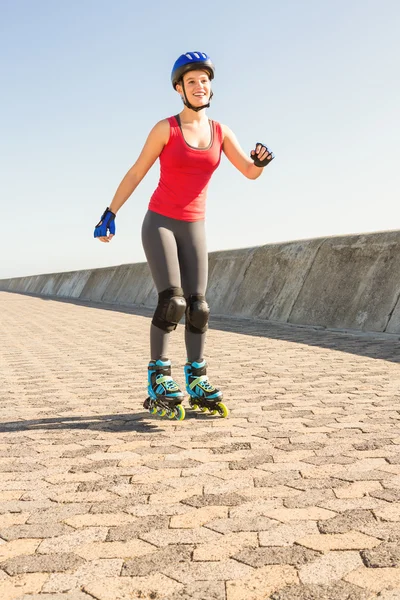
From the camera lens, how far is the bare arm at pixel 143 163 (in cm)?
411

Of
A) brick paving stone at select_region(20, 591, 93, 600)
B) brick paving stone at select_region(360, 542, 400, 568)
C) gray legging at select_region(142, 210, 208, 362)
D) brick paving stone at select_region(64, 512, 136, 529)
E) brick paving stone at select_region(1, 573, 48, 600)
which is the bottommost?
brick paving stone at select_region(1, 573, 48, 600)

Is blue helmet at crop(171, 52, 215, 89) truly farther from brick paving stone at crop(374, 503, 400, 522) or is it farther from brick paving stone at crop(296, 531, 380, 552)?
brick paving stone at crop(296, 531, 380, 552)

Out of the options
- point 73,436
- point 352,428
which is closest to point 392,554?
point 352,428

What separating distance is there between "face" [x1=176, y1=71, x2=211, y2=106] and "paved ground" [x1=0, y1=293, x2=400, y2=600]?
185cm

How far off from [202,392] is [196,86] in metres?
1.79

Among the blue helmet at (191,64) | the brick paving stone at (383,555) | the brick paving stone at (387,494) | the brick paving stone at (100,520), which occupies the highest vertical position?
the blue helmet at (191,64)

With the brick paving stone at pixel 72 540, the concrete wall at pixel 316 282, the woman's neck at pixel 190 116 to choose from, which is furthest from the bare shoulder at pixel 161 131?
the concrete wall at pixel 316 282

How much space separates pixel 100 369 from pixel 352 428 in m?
3.11

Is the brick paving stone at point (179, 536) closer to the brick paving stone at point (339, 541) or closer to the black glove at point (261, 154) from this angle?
the brick paving stone at point (339, 541)

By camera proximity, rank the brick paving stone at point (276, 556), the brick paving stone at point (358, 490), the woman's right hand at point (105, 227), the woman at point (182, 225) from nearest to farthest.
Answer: the brick paving stone at point (276, 556) < the brick paving stone at point (358, 490) < the woman at point (182, 225) < the woman's right hand at point (105, 227)

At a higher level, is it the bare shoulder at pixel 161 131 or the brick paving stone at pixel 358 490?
the bare shoulder at pixel 161 131

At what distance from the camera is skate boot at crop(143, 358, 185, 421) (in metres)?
3.91


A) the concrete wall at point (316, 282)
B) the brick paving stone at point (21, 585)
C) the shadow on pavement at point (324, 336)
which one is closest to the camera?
the brick paving stone at point (21, 585)

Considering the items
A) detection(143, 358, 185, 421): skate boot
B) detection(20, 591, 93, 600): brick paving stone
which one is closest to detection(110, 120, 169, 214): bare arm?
detection(143, 358, 185, 421): skate boot
